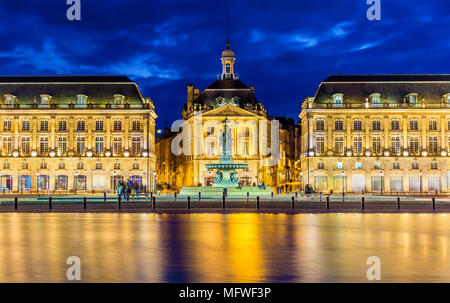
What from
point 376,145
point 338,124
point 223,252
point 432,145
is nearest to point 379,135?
point 376,145

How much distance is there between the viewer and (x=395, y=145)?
9556 centimetres

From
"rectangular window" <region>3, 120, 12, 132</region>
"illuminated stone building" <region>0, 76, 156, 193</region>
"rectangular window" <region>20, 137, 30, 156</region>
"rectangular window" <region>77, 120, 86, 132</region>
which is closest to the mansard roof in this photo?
"illuminated stone building" <region>0, 76, 156, 193</region>

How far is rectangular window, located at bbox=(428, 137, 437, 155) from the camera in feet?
312

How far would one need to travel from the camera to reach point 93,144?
96438mm

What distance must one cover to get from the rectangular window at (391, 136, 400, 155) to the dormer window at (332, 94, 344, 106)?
9.97 meters

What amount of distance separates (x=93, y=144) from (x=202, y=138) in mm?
18348

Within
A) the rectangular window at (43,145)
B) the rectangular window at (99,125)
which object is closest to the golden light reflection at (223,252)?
the rectangular window at (99,125)

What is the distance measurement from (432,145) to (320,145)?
1766 cm

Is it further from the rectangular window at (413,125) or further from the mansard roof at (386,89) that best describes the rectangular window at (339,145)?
the rectangular window at (413,125)

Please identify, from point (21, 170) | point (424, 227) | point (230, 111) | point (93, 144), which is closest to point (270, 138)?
point (230, 111)

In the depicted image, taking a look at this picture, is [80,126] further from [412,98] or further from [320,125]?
[412,98]

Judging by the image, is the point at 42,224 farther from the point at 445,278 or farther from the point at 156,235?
the point at 445,278

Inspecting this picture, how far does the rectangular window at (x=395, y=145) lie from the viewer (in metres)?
95.2

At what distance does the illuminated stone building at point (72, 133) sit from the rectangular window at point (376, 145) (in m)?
35.6
